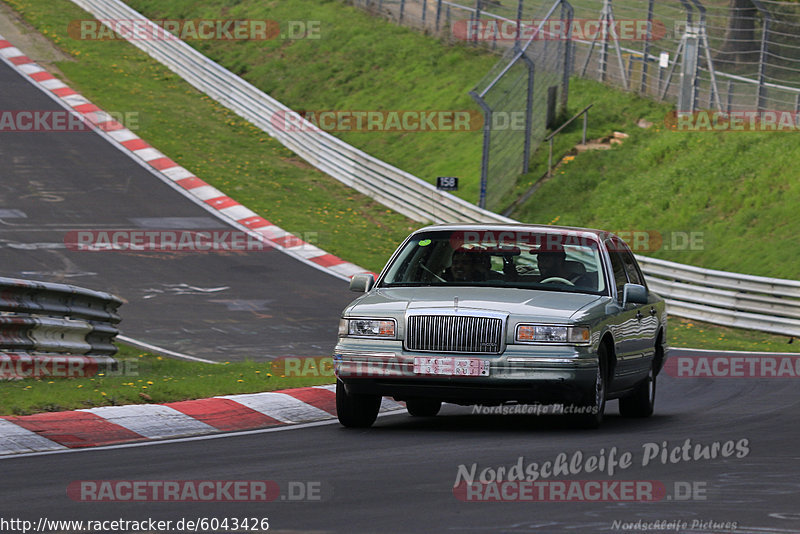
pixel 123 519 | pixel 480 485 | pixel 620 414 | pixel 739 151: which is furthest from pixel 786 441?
pixel 739 151

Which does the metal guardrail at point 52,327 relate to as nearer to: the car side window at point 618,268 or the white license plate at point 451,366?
the white license plate at point 451,366

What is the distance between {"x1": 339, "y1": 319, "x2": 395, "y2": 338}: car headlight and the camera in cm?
943

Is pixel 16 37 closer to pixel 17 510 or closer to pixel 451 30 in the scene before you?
pixel 451 30

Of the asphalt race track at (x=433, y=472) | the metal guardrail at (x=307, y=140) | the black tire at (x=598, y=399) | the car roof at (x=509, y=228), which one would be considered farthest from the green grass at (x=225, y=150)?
the asphalt race track at (x=433, y=472)

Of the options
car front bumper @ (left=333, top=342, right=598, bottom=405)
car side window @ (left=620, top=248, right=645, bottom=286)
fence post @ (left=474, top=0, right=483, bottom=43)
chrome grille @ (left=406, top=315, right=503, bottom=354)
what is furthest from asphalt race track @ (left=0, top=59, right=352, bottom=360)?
fence post @ (left=474, top=0, right=483, bottom=43)

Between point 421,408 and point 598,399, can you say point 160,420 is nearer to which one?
point 421,408

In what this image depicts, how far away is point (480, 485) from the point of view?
6.95m

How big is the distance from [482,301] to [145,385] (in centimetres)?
311

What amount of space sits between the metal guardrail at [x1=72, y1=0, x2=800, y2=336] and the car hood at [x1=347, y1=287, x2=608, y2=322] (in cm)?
1185

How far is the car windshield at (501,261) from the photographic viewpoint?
1027cm

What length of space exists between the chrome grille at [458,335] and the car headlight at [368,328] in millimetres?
200

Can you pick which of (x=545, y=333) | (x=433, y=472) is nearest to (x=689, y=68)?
(x=545, y=333)

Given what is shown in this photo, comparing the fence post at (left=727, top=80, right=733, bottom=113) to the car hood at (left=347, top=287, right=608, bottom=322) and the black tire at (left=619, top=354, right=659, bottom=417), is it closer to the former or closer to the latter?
the black tire at (left=619, top=354, right=659, bottom=417)

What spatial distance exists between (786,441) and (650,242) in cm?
1622
